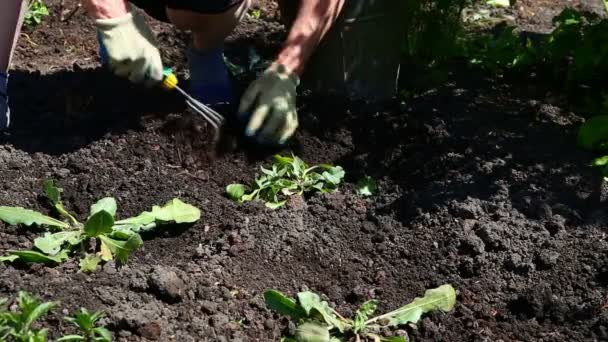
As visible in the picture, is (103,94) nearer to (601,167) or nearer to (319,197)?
(319,197)

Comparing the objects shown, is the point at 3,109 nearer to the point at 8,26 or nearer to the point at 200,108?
the point at 8,26

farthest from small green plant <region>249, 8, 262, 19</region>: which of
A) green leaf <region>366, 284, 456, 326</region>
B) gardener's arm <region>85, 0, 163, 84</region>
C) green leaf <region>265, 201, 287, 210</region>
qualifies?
green leaf <region>366, 284, 456, 326</region>

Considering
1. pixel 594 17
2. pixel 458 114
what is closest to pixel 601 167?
pixel 458 114

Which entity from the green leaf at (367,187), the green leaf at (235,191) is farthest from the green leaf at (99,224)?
the green leaf at (367,187)

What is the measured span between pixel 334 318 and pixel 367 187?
702 mm

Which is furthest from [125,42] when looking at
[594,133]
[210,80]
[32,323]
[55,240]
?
[594,133]

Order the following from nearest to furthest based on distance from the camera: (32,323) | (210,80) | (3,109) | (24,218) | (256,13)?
(32,323)
(24,218)
(3,109)
(210,80)
(256,13)

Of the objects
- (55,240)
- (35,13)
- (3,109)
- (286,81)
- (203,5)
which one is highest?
(203,5)

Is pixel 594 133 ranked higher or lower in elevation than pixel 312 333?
higher

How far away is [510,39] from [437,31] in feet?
0.92

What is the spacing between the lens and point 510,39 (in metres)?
3.36

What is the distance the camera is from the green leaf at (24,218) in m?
2.45

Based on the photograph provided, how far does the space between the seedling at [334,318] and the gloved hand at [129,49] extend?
100cm

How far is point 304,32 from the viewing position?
311cm
